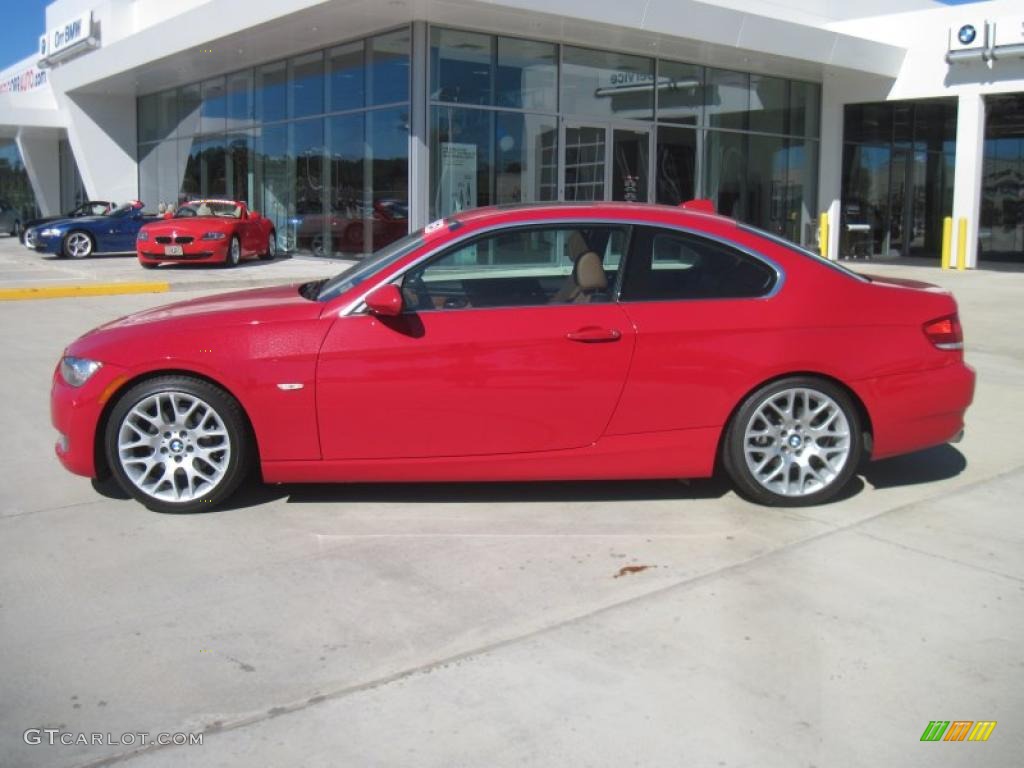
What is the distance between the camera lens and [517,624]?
3.99 meters

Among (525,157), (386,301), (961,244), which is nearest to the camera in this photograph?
(386,301)

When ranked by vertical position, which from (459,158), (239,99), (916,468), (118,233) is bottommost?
(916,468)

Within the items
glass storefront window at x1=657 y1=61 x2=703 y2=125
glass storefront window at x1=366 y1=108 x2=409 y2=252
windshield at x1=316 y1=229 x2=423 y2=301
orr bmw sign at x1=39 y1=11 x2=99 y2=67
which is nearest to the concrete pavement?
glass storefront window at x1=366 y1=108 x2=409 y2=252

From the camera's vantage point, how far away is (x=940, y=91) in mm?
21969

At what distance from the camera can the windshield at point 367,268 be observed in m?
5.34

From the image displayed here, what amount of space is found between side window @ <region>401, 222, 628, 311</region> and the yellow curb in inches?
447

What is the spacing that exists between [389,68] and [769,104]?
941 centimetres

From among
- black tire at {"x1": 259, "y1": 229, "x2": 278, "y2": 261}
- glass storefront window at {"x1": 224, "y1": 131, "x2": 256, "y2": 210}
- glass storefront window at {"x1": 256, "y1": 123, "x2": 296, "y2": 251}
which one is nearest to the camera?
black tire at {"x1": 259, "y1": 229, "x2": 278, "y2": 261}

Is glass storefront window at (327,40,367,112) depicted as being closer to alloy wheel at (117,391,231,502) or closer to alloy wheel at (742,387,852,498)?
alloy wheel at (117,391,231,502)

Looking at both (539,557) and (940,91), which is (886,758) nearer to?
(539,557)

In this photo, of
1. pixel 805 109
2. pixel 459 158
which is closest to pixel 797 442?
pixel 459 158

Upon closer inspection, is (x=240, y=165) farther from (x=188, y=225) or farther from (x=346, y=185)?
(x=188, y=225)

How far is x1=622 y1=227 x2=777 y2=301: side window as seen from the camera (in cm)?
530

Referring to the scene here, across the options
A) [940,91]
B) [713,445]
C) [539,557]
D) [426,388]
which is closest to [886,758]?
[539,557]
